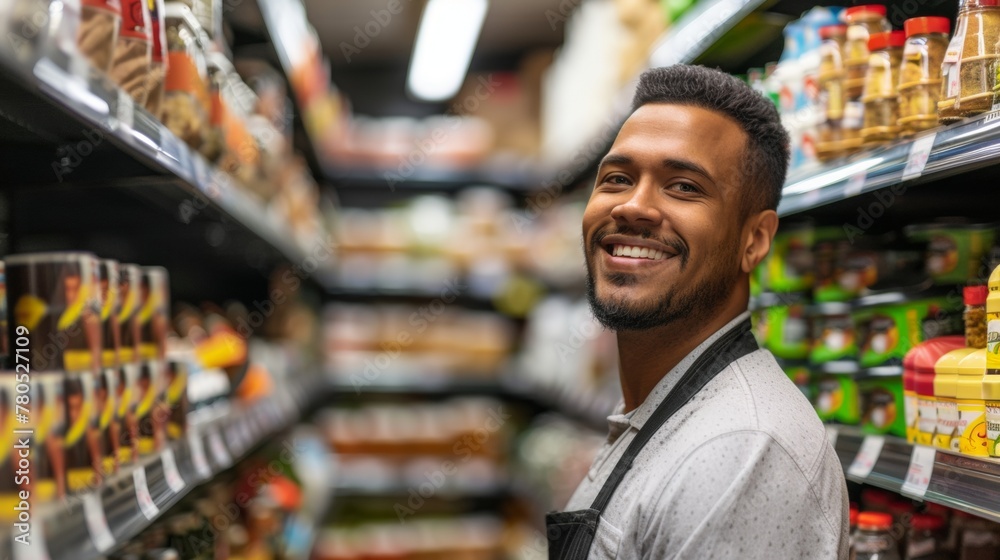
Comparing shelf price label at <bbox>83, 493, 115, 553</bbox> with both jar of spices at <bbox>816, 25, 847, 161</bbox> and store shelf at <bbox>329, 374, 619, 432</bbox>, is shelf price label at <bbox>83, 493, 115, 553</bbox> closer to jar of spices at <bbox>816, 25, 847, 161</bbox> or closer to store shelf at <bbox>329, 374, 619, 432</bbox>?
jar of spices at <bbox>816, 25, 847, 161</bbox>

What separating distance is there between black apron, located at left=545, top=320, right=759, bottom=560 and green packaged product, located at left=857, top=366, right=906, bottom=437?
42 centimetres

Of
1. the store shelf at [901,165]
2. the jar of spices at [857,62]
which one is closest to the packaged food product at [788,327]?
the store shelf at [901,165]

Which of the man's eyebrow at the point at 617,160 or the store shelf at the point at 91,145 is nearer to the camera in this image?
the store shelf at the point at 91,145

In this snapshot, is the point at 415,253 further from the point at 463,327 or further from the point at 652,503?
the point at 652,503

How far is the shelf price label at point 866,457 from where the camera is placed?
1.50m

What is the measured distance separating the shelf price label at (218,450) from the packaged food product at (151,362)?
199mm

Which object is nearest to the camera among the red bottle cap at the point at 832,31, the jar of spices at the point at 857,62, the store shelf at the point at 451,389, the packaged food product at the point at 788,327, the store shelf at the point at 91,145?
the store shelf at the point at 91,145

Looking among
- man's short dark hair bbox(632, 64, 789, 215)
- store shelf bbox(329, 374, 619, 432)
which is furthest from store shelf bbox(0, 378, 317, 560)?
store shelf bbox(329, 374, 619, 432)

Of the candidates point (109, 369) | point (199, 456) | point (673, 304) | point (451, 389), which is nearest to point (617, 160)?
point (673, 304)

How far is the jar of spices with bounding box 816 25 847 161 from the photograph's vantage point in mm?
1688

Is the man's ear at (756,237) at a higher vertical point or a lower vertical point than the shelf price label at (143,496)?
higher

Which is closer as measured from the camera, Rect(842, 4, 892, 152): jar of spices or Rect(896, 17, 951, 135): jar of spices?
Rect(896, 17, 951, 135): jar of spices

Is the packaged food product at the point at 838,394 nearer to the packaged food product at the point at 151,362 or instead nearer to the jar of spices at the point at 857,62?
the jar of spices at the point at 857,62

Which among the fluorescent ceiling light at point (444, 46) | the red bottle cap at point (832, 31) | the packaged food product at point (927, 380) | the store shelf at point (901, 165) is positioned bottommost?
the packaged food product at point (927, 380)
